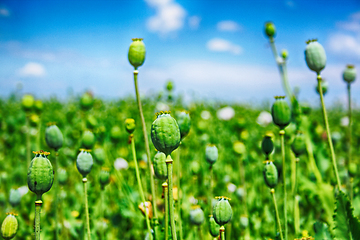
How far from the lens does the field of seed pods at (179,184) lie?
0.83 metres

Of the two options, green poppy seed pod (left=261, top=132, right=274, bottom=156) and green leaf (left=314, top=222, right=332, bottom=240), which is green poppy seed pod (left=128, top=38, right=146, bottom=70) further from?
green leaf (left=314, top=222, right=332, bottom=240)

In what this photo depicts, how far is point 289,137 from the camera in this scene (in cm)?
138

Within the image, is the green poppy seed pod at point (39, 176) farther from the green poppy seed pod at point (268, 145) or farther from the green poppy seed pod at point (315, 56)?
the green poppy seed pod at point (315, 56)

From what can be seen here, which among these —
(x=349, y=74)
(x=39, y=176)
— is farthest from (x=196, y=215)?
(x=349, y=74)

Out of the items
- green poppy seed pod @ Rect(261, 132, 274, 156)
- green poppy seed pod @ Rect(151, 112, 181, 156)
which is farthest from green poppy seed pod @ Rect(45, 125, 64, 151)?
green poppy seed pod @ Rect(261, 132, 274, 156)

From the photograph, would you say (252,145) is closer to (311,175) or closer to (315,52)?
(311,175)

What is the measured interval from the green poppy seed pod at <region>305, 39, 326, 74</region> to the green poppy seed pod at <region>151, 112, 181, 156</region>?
22.9 inches

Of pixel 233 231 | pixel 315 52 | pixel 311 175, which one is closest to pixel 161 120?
pixel 315 52

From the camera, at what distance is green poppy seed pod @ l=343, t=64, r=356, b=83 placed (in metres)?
1.37

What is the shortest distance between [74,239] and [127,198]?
356 mm

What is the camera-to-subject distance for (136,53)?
33.5 inches

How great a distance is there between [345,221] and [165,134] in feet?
2.34

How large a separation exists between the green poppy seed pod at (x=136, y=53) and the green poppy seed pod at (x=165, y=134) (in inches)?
12.0

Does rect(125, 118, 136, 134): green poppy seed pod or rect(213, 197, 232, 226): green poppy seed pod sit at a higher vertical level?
rect(125, 118, 136, 134): green poppy seed pod
